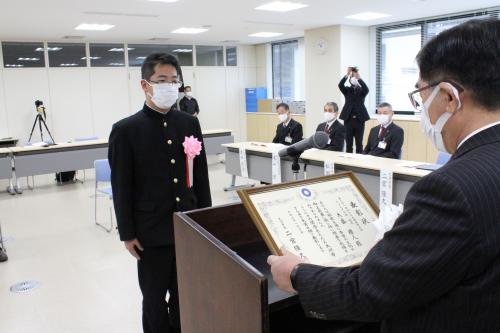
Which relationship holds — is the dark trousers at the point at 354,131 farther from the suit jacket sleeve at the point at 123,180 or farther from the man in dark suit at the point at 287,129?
the suit jacket sleeve at the point at 123,180

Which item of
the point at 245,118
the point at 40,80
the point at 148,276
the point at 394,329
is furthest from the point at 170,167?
the point at 245,118

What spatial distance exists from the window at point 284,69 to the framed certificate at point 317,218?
32.5 ft

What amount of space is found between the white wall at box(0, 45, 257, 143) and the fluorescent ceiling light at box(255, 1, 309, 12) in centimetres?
452

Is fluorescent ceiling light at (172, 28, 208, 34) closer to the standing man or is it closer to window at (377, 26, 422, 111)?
the standing man

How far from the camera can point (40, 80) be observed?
30.1 feet

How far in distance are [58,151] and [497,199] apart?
6646 mm

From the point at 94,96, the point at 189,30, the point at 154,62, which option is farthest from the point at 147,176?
the point at 94,96

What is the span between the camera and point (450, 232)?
0.70 m

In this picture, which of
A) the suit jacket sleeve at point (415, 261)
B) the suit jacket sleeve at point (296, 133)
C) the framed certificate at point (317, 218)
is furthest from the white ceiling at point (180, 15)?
the suit jacket sleeve at point (415, 261)

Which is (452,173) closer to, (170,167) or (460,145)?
(460,145)

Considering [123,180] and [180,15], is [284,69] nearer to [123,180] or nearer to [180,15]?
[180,15]

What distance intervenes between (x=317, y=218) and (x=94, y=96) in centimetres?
952

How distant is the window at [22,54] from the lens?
29.0 ft

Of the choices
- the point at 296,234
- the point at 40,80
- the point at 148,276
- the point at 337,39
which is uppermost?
the point at 337,39
